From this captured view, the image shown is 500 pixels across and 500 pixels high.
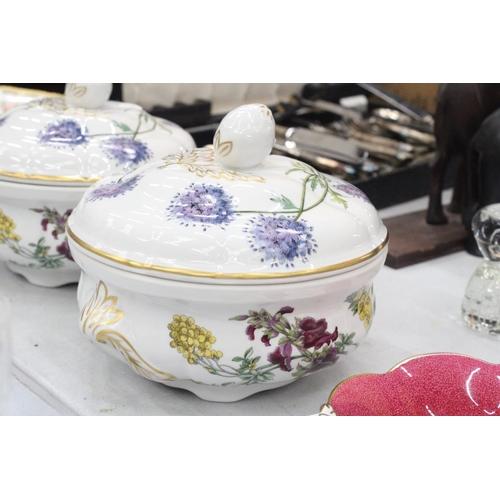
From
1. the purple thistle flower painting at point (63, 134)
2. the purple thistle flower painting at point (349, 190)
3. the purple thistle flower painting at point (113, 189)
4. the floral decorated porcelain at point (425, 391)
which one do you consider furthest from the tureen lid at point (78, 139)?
the floral decorated porcelain at point (425, 391)

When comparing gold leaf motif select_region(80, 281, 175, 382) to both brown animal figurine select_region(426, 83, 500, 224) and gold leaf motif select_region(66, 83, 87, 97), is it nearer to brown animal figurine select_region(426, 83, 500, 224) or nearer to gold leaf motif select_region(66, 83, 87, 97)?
gold leaf motif select_region(66, 83, 87, 97)

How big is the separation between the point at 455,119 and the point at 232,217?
Result: 23.8 inches

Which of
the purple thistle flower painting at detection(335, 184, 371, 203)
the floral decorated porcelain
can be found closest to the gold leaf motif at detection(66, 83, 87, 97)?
the purple thistle flower painting at detection(335, 184, 371, 203)

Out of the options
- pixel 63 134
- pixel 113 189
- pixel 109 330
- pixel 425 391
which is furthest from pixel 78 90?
pixel 425 391

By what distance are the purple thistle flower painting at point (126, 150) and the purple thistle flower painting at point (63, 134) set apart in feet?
0.10

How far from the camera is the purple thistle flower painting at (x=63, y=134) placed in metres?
0.81

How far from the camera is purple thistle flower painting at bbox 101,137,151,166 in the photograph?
0.81 m

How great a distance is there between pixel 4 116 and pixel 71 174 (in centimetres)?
15

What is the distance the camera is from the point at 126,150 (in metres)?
0.82

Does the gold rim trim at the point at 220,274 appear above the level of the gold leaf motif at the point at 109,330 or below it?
above

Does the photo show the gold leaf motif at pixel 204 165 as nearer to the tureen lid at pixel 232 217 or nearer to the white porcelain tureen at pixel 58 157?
the tureen lid at pixel 232 217

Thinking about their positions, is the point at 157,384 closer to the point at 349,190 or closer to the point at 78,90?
the point at 349,190

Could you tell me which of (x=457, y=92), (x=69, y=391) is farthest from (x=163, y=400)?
(x=457, y=92)
